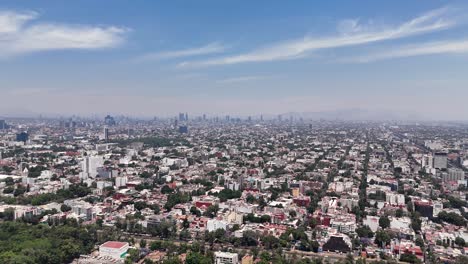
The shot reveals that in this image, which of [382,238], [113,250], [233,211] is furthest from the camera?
[233,211]

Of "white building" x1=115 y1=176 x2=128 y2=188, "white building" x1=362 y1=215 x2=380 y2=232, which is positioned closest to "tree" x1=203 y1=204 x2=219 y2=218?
"white building" x1=362 y1=215 x2=380 y2=232

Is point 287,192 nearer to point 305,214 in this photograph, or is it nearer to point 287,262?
point 305,214

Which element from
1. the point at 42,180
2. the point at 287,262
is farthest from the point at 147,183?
the point at 287,262

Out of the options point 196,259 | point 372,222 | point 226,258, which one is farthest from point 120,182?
point 372,222

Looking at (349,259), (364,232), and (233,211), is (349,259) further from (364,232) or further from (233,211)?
(233,211)

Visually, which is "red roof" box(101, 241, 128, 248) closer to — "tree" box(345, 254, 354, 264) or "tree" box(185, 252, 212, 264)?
"tree" box(185, 252, 212, 264)

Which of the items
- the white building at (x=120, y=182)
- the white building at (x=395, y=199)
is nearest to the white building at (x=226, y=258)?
the white building at (x=395, y=199)
